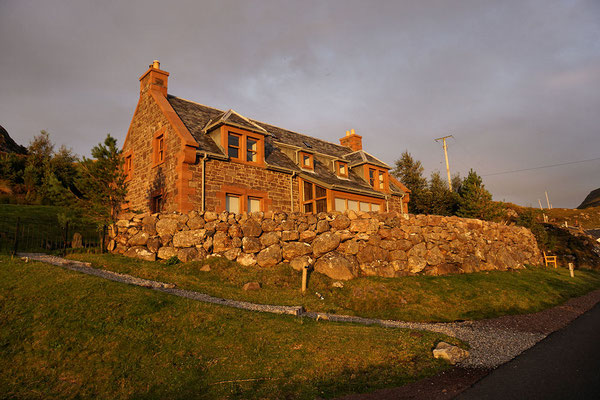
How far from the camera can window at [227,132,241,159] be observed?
67.1 feet

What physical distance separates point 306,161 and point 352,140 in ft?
35.1

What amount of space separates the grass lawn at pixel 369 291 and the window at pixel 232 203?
Result: 197 inches

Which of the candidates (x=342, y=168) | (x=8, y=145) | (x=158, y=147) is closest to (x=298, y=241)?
(x=158, y=147)

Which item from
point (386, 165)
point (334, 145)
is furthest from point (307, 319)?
point (334, 145)

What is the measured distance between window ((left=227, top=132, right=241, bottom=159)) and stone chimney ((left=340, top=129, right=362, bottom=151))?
1614cm

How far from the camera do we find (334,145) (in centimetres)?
3281

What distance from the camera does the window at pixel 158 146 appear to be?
67.5ft

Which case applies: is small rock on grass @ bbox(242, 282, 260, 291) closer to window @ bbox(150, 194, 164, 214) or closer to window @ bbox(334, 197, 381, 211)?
window @ bbox(150, 194, 164, 214)

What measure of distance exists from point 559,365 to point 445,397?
10.9 ft

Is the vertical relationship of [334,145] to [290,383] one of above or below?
above

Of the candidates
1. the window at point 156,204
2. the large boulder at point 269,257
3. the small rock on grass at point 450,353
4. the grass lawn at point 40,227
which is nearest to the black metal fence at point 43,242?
the grass lawn at point 40,227

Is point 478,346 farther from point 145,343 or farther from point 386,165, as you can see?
point 386,165

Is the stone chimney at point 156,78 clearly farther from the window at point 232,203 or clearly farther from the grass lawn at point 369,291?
the grass lawn at point 369,291

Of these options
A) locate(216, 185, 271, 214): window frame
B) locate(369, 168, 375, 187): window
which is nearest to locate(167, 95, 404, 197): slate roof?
locate(369, 168, 375, 187): window
